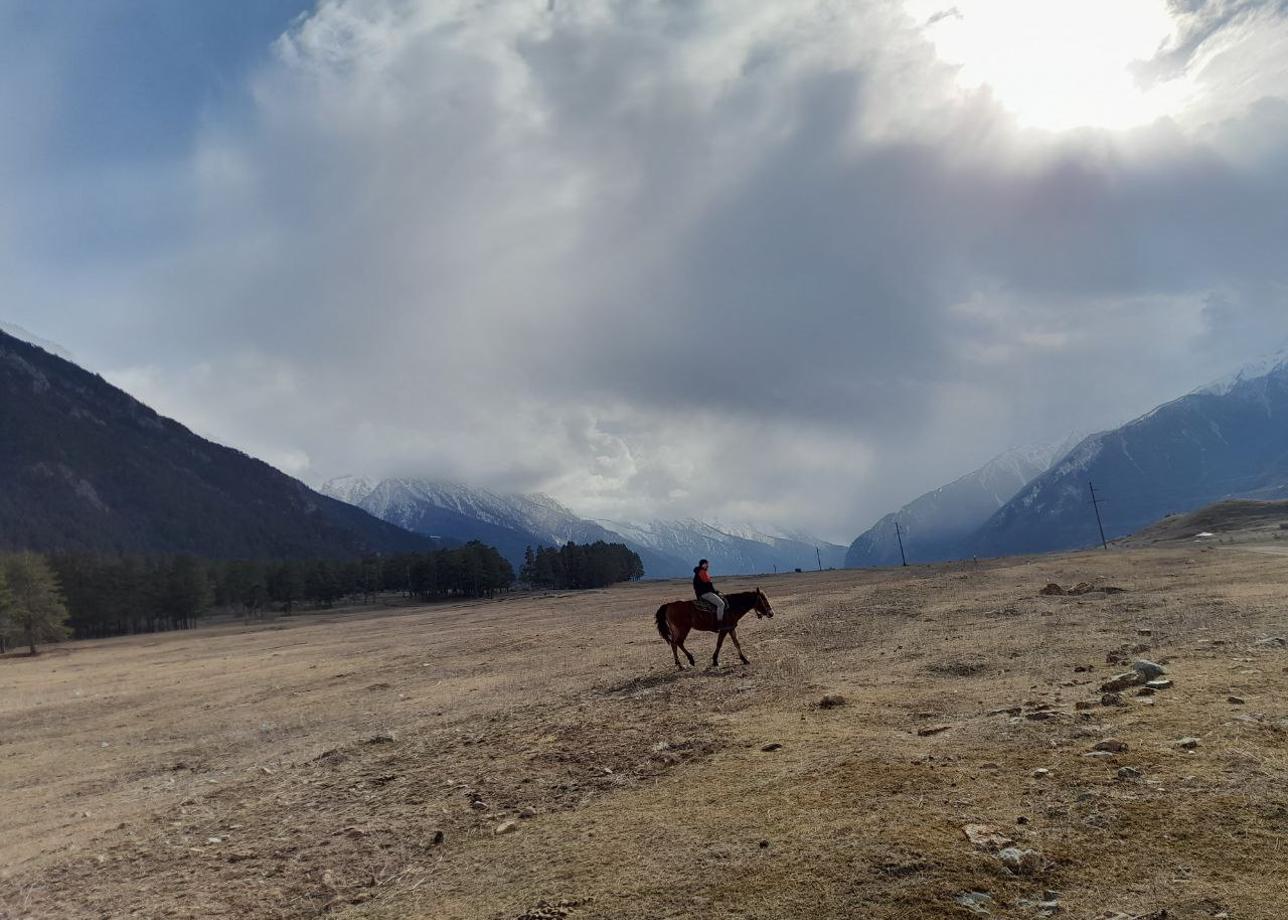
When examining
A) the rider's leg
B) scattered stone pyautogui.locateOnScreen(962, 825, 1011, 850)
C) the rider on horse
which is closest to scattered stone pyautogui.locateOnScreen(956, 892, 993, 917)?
scattered stone pyautogui.locateOnScreen(962, 825, 1011, 850)

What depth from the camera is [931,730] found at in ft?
35.2

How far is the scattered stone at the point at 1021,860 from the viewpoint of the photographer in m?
6.31

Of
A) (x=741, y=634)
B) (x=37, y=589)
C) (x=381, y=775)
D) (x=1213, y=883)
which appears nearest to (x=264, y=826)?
(x=381, y=775)

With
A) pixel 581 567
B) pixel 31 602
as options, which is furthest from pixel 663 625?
pixel 581 567

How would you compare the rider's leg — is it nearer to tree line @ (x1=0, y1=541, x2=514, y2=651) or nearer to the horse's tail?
the horse's tail

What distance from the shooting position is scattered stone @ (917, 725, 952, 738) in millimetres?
10648

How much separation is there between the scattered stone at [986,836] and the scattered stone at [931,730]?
358 cm

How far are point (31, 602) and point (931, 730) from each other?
10158cm

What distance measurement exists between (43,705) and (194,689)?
705cm

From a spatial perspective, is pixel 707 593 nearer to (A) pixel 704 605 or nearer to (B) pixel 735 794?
(A) pixel 704 605

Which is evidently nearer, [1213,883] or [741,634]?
[1213,883]

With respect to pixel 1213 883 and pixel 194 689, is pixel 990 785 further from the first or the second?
pixel 194 689

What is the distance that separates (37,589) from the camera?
79.8 meters

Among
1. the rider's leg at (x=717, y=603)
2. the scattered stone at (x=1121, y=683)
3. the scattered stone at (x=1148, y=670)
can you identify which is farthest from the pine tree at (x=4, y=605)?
the scattered stone at (x=1148, y=670)
